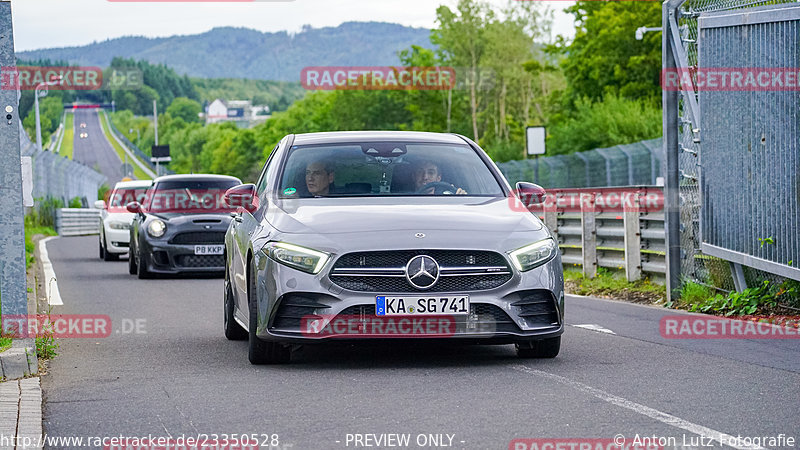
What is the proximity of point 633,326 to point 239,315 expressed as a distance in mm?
3470

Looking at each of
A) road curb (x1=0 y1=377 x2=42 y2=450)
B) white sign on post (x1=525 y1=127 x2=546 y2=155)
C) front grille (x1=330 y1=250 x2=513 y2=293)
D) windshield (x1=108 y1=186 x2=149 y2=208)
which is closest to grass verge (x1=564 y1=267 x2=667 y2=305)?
front grille (x1=330 y1=250 x2=513 y2=293)

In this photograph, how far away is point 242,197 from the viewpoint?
9586 mm

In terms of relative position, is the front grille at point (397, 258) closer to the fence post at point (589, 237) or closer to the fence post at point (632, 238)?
the fence post at point (632, 238)

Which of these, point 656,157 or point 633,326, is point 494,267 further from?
point 656,157

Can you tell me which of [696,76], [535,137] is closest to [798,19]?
[696,76]

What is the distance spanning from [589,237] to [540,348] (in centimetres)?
867

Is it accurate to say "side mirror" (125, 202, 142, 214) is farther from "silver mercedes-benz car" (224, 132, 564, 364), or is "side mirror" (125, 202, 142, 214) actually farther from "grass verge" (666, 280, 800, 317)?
"silver mercedes-benz car" (224, 132, 564, 364)

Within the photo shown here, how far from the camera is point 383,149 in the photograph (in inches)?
382

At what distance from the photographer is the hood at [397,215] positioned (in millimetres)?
8398

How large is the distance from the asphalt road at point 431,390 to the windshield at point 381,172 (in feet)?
3.61

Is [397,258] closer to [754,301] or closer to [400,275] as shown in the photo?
[400,275]

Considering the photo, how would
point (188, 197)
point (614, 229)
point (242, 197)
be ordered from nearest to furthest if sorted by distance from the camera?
point (242, 197) < point (614, 229) < point (188, 197)

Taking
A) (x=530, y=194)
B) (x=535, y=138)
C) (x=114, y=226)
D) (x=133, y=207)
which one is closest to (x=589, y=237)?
(x=133, y=207)

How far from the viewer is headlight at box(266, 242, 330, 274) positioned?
323 inches
